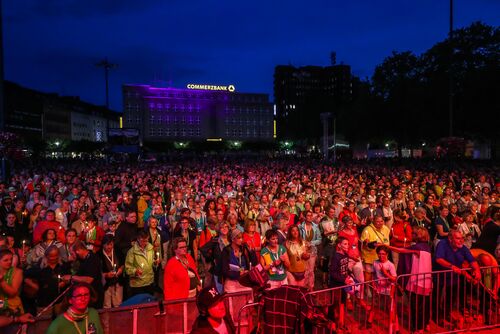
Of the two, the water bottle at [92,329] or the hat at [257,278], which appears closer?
the water bottle at [92,329]

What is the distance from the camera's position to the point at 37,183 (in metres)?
14.9

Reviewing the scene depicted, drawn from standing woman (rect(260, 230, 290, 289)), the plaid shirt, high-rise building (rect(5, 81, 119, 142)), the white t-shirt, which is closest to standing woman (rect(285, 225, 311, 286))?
standing woman (rect(260, 230, 290, 289))

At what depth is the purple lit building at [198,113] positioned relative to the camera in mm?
120000

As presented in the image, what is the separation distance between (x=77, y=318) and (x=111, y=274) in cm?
256

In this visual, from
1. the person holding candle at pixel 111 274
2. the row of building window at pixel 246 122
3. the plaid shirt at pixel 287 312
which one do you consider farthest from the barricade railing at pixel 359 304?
the row of building window at pixel 246 122

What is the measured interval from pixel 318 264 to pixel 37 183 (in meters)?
10.6

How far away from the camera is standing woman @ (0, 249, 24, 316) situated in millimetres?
4727

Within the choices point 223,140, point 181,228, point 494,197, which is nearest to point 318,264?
point 181,228

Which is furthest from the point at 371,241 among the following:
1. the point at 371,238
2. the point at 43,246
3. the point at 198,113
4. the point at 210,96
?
the point at 210,96

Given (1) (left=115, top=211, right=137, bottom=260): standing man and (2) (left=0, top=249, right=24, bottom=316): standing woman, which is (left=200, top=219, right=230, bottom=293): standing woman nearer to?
(1) (left=115, top=211, right=137, bottom=260): standing man

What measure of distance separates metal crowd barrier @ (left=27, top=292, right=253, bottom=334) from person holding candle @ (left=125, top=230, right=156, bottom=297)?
5.67 feet

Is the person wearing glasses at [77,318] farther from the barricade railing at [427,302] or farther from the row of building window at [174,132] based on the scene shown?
the row of building window at [174,132]

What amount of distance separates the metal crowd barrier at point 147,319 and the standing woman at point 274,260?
1.38 meters

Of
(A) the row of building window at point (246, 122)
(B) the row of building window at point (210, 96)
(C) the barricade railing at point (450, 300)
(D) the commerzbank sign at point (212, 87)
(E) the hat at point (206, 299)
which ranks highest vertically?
(D) the commerzbank sign at point (212, 87)
